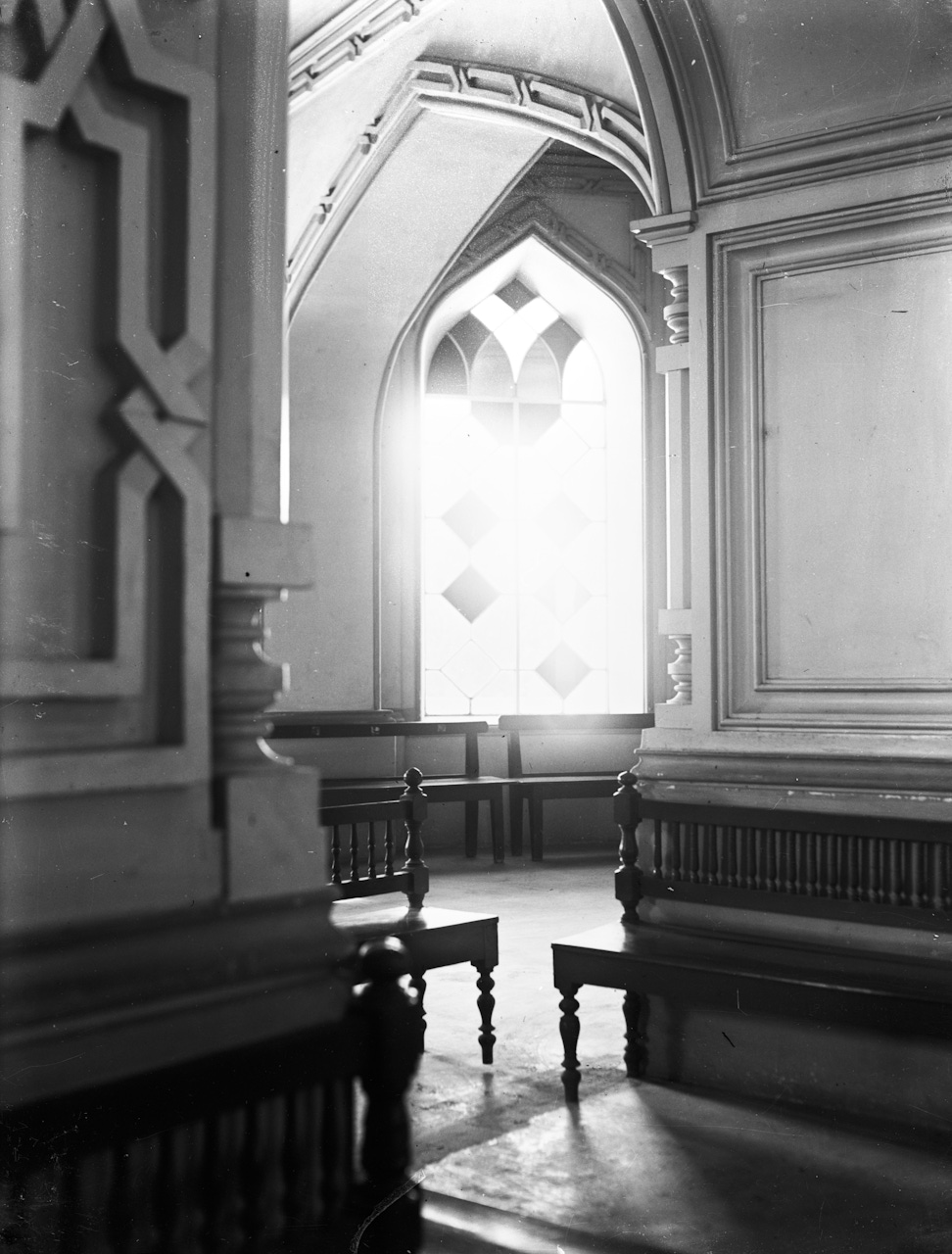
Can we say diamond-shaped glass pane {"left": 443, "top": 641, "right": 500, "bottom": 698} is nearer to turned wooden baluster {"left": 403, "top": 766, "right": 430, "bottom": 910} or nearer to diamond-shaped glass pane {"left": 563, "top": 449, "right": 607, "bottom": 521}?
diamond-shaped glass pane {"left": 563, "top": 449, "right": 607, "bottom": 521}

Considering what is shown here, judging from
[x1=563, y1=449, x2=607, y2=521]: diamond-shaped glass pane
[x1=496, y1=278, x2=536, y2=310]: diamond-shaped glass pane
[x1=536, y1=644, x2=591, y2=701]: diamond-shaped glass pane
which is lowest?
[x1=536, y1=644, x2=591, y2=701]: diamond-shaped glass pane

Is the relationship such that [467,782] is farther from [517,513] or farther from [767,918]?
[767,918]

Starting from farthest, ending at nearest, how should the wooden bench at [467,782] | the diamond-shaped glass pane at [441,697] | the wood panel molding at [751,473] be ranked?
1. the diamond-shaped glass pane at [441,697]
2. the wooden bench at [467,782]
3. the wood panel molding at [751,473]

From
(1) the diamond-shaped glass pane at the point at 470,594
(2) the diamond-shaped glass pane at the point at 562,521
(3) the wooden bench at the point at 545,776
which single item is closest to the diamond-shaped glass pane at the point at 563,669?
(3) the wooden bench at the point at 545,776

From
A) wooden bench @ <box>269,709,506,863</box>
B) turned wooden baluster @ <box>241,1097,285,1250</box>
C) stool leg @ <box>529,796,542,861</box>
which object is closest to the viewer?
turned wooden baluster @ <box>241,1097,285,1250</box>

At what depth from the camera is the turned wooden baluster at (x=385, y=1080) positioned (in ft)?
4.37

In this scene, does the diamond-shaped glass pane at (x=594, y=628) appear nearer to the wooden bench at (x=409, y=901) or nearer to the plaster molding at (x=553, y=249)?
the plaster molding at (x=553, y=249)

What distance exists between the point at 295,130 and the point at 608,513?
3.63m

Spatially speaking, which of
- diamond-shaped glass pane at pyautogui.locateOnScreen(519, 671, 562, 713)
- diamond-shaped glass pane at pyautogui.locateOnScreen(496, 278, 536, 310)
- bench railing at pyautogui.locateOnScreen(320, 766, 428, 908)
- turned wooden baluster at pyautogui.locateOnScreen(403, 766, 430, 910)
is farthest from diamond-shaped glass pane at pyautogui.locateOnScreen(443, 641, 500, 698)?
turned wooden baluster at pyautogui.locateOnScreen(403, 766, 430, 910)

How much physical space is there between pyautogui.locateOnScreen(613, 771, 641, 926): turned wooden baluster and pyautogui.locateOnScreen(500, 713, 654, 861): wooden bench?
332cm

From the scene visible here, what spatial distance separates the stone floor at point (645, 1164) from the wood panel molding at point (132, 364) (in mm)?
1140

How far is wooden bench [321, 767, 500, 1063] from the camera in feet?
10.1

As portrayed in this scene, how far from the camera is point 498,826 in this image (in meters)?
6.73

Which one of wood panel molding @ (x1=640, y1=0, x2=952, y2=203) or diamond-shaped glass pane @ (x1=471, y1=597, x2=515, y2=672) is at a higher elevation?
wood panel molding @ (x1=640, y1=0, x2=952, y2=203)
